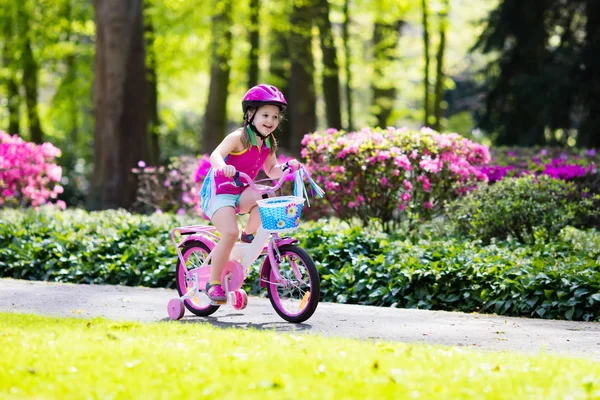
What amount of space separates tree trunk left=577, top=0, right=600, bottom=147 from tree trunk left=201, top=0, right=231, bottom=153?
8.39 m

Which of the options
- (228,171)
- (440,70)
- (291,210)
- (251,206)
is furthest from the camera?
(440,70)

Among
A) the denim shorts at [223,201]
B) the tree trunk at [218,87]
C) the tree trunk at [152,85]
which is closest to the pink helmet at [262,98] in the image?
the denim shorts at [223,201]

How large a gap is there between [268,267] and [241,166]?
80 centimetres

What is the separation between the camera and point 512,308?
25.8 ft

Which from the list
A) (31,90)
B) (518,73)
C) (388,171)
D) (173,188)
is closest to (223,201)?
(388,171)

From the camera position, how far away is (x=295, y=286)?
6.82m

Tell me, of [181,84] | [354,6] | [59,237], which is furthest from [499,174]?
[181,84]

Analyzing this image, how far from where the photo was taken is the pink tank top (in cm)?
686

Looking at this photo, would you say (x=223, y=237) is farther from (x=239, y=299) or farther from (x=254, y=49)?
(x=254, y=49)

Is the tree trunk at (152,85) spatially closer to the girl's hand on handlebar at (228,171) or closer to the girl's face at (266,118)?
the girl's face at (266,118)

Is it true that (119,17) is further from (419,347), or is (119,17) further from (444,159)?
(419,347)

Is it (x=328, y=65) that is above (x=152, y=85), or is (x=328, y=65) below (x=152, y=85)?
above

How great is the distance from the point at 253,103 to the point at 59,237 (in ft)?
15.9

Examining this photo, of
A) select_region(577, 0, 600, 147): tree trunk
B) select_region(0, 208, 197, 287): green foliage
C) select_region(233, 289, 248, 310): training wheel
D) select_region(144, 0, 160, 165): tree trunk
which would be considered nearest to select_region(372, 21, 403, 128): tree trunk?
select_region(144, 0, 160, 165): tree trunk
